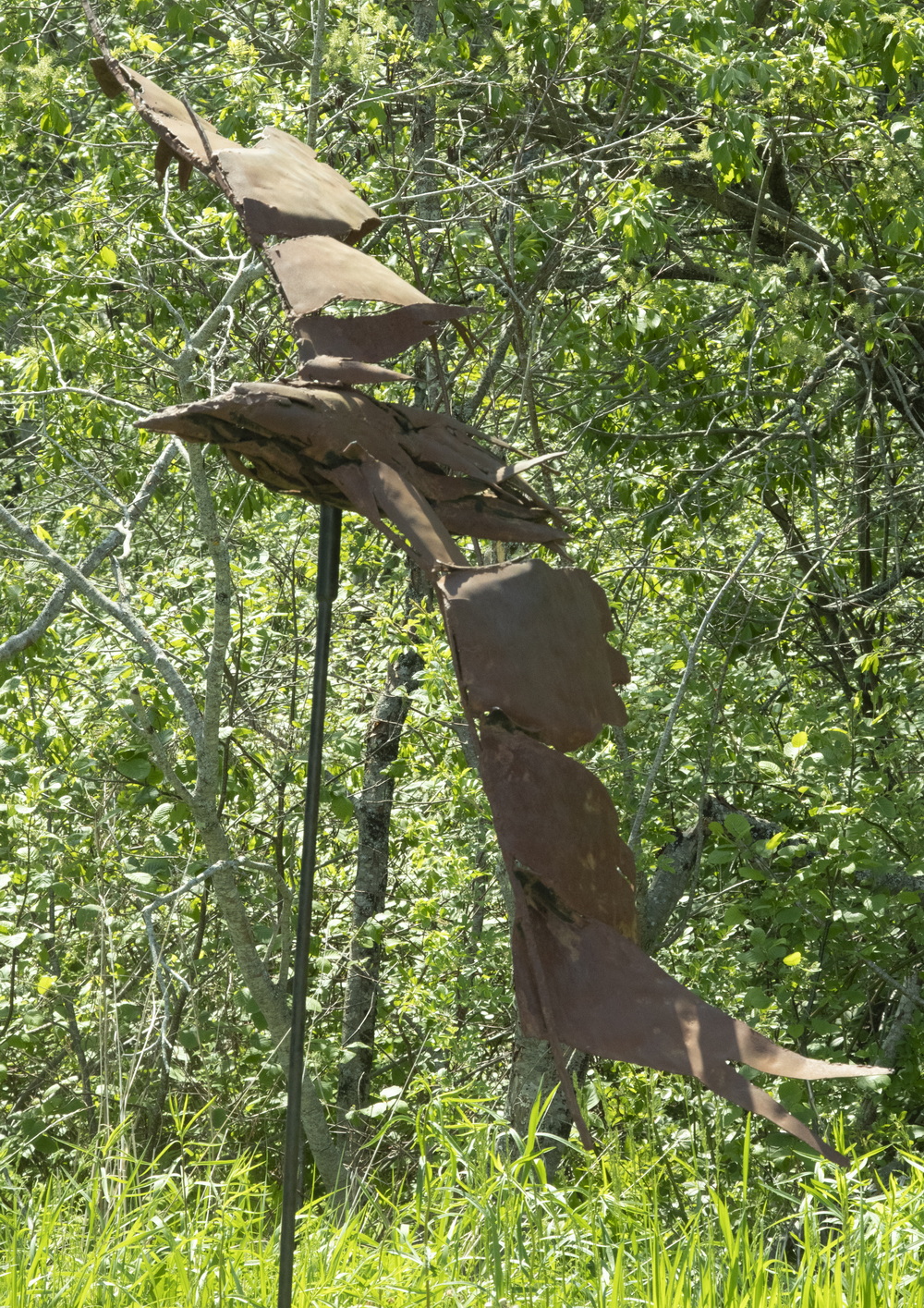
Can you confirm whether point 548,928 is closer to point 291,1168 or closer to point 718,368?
point 291,1168

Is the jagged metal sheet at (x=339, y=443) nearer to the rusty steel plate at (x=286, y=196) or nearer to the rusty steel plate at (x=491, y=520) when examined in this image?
the rusty steel plate at (x=491, y=520)

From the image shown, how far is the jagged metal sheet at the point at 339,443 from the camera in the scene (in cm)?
136

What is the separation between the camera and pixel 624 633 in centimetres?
373

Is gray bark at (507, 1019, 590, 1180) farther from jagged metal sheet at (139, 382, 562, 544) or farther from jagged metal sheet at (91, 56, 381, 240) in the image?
jagged metal sheet at (91, 56, 381, 240)

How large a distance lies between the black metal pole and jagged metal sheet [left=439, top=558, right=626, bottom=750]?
1.51 ft

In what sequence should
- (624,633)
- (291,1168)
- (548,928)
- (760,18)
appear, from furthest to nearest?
(760,18) < (624,633) < (291,1168) < (548,928)

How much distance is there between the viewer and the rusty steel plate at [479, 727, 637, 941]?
1.13m

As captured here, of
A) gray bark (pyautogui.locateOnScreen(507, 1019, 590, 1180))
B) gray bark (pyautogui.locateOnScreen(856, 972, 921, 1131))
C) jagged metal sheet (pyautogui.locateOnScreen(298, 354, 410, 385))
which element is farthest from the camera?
gray bark (pyautogui.locateOnScreen(856, 972, 921, 1131))

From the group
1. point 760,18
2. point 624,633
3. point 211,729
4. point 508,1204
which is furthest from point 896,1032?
point 760,18

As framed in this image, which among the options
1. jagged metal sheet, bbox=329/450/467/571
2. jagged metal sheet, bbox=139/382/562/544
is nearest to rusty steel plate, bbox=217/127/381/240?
jagged metal sheet, bbox=139/382/562/544

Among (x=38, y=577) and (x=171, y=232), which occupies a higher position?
(x=171, y=232)

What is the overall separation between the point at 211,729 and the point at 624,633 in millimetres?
1270

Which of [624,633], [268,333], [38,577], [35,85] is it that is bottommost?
[624,633]

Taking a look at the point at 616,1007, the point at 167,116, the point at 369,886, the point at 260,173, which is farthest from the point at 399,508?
the point at 369,886
